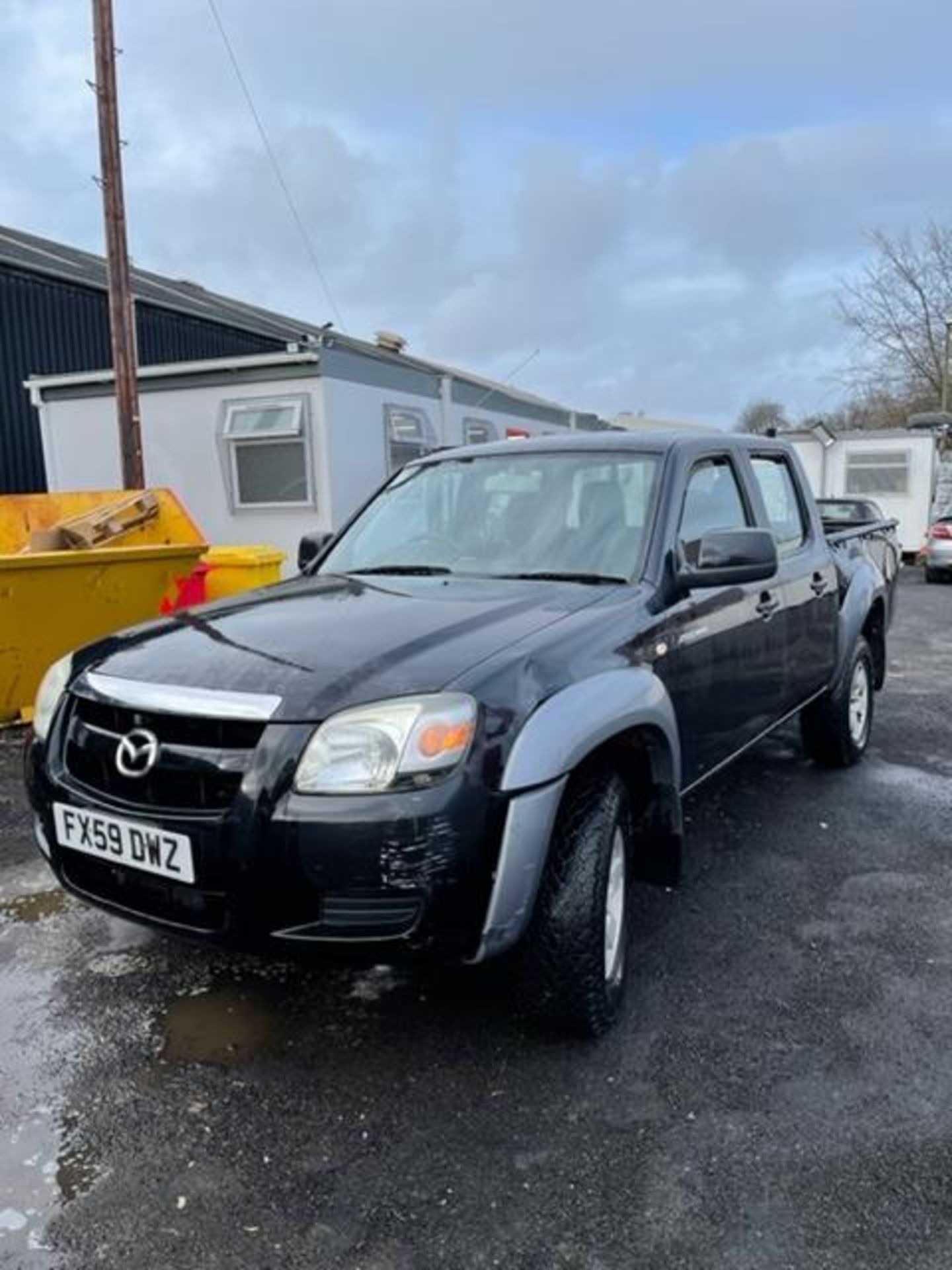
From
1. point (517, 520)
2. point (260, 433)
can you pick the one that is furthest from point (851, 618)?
point (260, 433)

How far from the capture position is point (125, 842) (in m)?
2.42

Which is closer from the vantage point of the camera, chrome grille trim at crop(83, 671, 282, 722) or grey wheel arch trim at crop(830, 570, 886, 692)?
chrome grille trim at crop(83, 671, 282, 722)

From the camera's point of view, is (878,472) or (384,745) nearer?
(384,745)

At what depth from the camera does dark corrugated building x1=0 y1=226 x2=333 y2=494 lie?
44.5 feet

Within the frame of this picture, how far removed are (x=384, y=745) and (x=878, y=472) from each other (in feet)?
62.0

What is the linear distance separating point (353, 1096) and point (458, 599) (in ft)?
4.66

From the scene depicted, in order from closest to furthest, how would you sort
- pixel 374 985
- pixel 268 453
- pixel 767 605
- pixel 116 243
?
pixel 374 985
pixel 767 605
pixel 116 243
pixel 268 453

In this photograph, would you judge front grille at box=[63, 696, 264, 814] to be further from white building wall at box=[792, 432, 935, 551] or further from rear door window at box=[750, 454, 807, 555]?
white building wall at box=[792, 432, 935, 551]

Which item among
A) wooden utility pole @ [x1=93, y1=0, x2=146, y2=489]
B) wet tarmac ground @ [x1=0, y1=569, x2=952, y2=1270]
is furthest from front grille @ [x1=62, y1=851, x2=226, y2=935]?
wooden utility pole @ [x1=93, y1=0, x2=146, y2=489]

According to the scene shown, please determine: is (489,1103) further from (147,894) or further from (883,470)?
(883,470)

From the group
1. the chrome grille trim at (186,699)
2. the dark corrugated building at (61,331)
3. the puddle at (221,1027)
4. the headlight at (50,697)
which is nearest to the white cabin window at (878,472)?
the dark corrugated building at (61,331)

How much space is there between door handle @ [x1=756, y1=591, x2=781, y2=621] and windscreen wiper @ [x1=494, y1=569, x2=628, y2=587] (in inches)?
36.5

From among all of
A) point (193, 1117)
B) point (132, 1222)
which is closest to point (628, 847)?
point (193, 1117)

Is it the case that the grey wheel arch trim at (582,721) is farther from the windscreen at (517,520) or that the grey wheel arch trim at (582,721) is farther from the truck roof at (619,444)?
the truck roof at (619,444)
